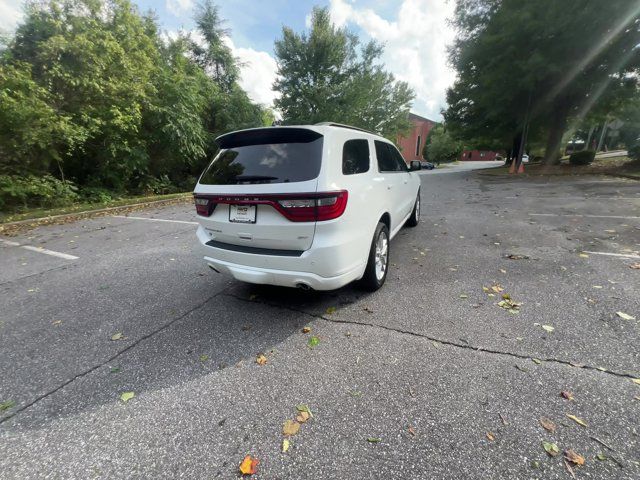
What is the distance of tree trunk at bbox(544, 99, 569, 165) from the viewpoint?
752 inches

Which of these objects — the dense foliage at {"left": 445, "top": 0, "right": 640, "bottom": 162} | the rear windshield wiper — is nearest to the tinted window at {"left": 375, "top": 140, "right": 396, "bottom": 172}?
the rear windshield wiper

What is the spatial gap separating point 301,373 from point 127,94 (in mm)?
13154

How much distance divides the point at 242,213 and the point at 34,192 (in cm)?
1083

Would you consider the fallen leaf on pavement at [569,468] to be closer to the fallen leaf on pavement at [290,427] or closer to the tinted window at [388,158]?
the fallen leaf on pavement at [290,427]

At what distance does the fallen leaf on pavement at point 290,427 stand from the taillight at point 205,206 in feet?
6.80

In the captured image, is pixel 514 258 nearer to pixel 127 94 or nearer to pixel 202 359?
pixel 202 359

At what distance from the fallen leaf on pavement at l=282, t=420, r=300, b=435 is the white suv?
109cm

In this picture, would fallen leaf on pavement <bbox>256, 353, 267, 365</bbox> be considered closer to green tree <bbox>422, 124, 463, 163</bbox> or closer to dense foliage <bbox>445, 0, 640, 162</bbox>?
dense foliage <bbox>445, 0, 640, 162</bbox>

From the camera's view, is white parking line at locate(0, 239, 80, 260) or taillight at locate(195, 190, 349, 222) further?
white parking line at locate(0, 239, 80, 260)

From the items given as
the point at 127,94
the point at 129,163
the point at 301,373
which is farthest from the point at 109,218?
the point at 301,373

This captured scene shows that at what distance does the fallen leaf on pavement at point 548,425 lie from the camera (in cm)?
174

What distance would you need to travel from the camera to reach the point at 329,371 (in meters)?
2.29

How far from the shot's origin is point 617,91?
16609 millimetres

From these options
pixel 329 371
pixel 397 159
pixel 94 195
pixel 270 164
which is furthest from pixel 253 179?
pixel 94 195
